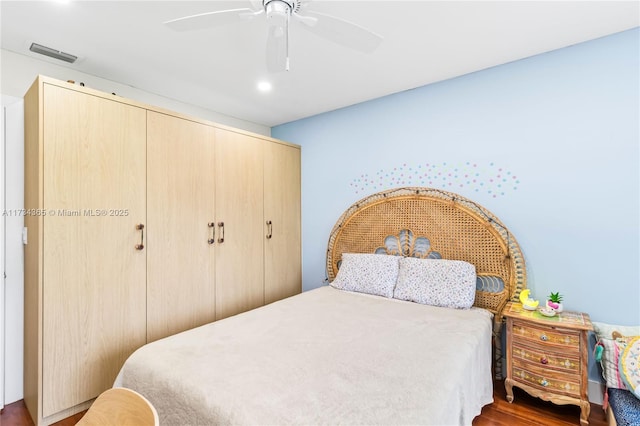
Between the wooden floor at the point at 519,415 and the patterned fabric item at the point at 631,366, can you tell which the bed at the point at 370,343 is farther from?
the patterned fabric item at the point at 631,366

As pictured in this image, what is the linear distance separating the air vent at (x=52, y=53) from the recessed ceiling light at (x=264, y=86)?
1.31 metres

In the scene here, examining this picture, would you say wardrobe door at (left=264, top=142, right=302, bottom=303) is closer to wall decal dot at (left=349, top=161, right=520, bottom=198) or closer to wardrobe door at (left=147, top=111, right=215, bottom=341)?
wardrobe door at (left=147, top=111, right=215, bottom=341)

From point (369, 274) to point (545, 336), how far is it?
1.31 m

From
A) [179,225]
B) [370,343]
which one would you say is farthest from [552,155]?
[179,225]

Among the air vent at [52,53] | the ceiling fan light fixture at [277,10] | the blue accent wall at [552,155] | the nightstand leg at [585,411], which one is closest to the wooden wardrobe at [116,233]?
the air vent at [52,53]

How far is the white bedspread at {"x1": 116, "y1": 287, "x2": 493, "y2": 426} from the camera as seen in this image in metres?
1.21

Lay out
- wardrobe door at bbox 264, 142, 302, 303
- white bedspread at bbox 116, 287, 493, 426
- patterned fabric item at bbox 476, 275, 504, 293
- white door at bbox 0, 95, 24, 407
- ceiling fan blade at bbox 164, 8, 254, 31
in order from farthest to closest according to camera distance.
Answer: wardrobe door at bbox 264, 142, 302, 303, patterned fabric item at bbox 476, 275, 504, 293, white door at bbox 0, 95, 24, 407, ceiling fan blade at bbox 164, 8, 254, 31, white bedspread at bbox 116, 287, 493, 426

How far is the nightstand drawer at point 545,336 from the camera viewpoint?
1907mm

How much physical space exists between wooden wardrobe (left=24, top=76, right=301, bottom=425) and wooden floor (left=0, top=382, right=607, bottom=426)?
114 mm

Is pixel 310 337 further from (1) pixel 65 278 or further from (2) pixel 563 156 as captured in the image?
(2) pixel 563 156

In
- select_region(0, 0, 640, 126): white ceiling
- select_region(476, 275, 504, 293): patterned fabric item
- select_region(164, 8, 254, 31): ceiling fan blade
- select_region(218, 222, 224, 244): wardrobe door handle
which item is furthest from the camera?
select_region(218, 222, 224, 244): wardrobe door handle

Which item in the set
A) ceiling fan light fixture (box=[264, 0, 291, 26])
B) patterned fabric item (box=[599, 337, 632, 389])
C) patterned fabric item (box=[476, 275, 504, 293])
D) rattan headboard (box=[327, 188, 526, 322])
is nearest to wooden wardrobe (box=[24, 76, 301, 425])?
rattan headboard (box=[327, 188, 526, 322])

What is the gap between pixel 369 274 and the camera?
9.22 ft

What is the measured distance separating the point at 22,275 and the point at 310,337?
2104 mm
